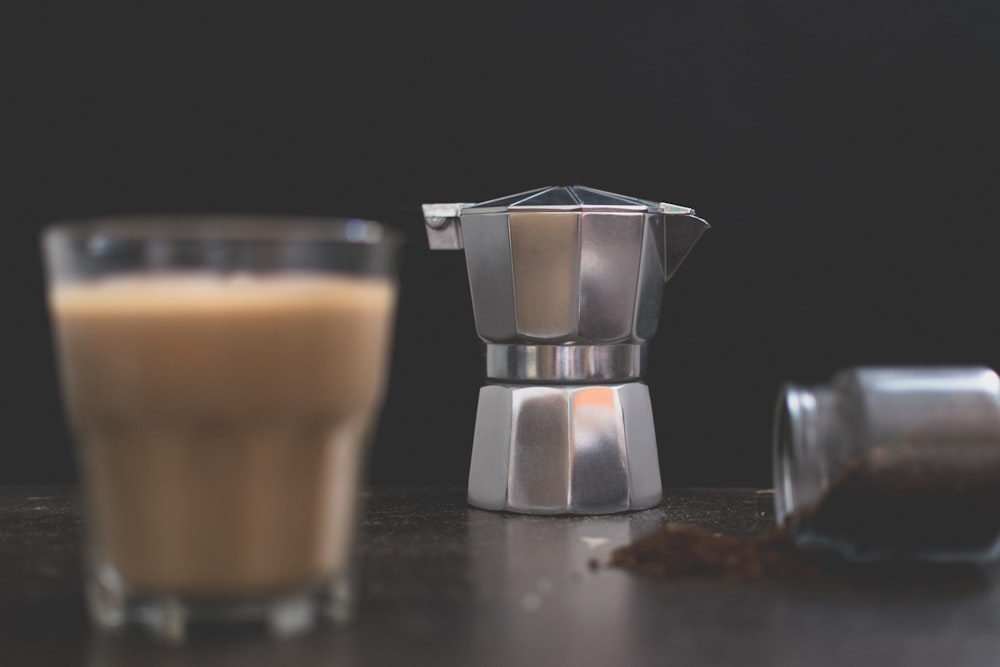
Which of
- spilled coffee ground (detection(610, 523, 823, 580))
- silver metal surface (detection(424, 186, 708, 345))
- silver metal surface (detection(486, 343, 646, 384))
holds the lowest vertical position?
spilled coffee ground (detection(610, 523, 823, 580))

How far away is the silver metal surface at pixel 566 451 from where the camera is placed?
3.45 feet

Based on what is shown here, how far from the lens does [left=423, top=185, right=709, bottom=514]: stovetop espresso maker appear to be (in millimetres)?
1046

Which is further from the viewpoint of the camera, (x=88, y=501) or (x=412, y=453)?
(x=412, y=453)

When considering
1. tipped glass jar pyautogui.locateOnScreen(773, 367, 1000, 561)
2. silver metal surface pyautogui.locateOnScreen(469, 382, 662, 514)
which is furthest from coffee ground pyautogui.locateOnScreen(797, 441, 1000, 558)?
silver metal surface pyautogui.locateOnScreen(469, 382, 662, 514)

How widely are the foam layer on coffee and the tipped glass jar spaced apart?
→ 13.6 inches

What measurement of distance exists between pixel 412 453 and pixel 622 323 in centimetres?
35

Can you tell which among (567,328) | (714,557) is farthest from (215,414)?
(567,328)

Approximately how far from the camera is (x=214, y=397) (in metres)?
0.58

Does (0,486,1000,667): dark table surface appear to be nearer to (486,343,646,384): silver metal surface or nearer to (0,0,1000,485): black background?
(486,343,646,384): silver metal surface

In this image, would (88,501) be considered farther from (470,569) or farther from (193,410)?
(470,569)

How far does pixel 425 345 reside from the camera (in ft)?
3.68

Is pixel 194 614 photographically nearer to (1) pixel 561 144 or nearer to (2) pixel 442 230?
(2) pixel 442 230

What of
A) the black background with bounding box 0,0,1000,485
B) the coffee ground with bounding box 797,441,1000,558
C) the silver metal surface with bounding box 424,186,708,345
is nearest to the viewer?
the coffee ground with bounding box 797,441,1000,558

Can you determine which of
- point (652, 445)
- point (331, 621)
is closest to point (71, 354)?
point (331, 621)
